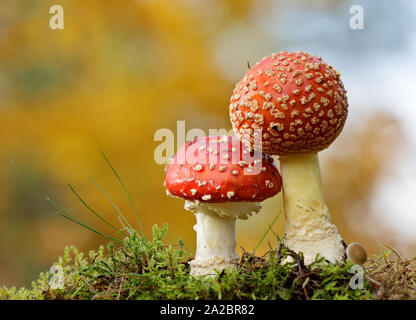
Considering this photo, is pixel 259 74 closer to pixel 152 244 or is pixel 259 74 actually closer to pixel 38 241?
pixel 152 244

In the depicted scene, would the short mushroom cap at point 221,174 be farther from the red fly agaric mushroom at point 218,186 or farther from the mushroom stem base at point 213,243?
the mushroom stem base at point 213,243

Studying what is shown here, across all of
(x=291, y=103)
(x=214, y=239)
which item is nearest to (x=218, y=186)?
(x=214, y=239)

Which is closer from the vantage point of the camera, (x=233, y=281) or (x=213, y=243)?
(x=233, y=281)

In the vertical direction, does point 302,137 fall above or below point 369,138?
below

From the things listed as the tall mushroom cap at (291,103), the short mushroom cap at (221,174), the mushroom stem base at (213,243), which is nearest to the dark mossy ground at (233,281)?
the mushroom stem base at (213,243)

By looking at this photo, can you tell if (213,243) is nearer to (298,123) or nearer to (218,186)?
(218,186)
